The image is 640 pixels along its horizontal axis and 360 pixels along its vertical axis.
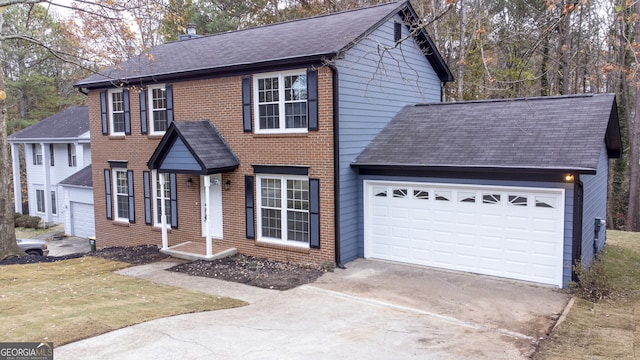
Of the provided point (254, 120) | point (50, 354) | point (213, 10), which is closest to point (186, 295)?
point (50, 354)

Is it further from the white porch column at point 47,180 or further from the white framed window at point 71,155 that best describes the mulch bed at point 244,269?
the white porch column at point 47,180

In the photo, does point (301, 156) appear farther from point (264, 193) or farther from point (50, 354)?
point (50, 354)

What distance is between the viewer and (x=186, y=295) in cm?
1059

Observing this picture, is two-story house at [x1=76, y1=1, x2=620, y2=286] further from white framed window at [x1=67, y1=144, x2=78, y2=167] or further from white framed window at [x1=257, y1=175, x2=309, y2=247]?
white framed window at [x1=67, y1=144, x2=78, y2=167]

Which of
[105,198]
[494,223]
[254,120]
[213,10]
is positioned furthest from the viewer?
[213,10]

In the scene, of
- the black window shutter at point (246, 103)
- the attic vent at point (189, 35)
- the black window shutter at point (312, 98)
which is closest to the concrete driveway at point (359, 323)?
the black window shutter at point (312, 98)

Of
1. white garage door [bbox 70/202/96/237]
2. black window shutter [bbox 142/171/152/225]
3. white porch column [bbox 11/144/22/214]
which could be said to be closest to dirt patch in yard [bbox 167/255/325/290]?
black window shutter [bbox 142/171/152/225]

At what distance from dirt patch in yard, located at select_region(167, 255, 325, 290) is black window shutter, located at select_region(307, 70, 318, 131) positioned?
3547 millimetres

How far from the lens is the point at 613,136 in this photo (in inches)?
539

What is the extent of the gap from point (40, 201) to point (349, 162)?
25816 millimetres

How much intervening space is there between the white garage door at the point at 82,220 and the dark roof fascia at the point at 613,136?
22577mm

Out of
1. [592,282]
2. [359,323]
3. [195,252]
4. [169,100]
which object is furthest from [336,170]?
[169,100]

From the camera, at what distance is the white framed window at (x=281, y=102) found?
12961 millimetres

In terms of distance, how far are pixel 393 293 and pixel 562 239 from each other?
12.0 ft
